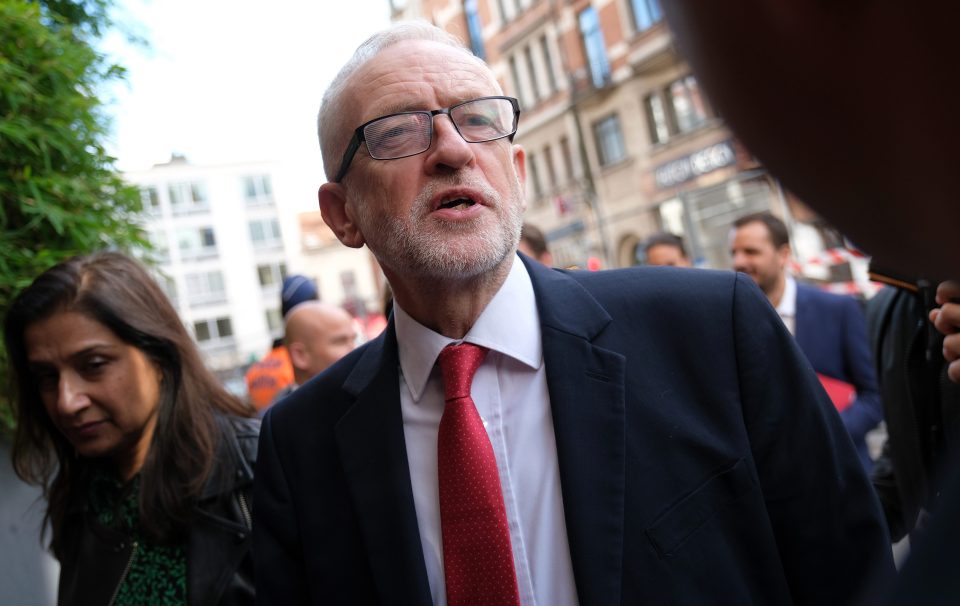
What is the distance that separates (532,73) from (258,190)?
129 ft

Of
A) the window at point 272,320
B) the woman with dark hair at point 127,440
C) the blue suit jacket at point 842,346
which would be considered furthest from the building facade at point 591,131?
the window at point 272,320

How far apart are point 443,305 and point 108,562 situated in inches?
61.4

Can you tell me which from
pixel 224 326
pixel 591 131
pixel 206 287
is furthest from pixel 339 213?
pixel 206 287

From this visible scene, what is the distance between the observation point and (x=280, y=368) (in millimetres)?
5805

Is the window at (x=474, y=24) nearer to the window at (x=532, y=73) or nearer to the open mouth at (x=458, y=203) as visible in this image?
the window at (x=532, y=73)

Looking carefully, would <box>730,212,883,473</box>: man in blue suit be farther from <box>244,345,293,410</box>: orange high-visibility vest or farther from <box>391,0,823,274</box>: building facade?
<box>391,0,823,274</box>: building facade

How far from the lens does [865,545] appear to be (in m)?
1.63

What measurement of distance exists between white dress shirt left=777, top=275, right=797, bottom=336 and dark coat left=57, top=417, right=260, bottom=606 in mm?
2824

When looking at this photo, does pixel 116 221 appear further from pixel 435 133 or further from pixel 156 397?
pixel 435 133

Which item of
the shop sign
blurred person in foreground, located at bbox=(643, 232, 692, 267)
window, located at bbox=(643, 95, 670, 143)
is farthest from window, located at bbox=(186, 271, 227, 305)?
blurred person in foreground, located at bbox=(643, 232, 692, 267)

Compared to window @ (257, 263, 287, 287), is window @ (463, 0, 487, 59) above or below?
above

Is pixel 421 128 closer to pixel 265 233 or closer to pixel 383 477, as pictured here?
pixel 383 477

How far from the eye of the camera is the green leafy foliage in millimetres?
2982

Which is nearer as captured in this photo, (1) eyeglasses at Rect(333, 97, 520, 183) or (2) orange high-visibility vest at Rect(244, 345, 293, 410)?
(1) eyeglasses at Rect(333, 97, 520, 183)
